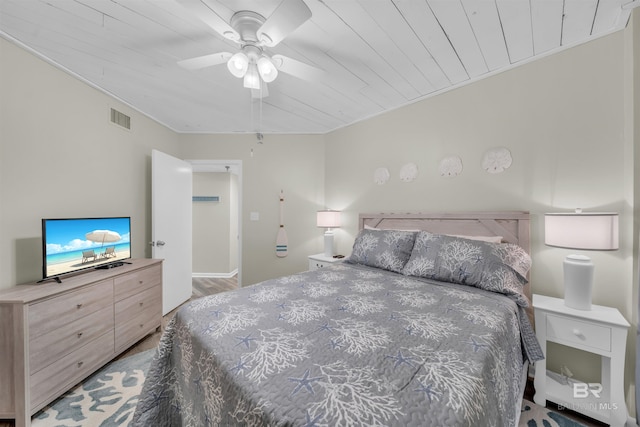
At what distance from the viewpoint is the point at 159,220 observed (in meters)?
2.96

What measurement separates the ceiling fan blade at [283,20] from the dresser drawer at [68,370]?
2357 mm

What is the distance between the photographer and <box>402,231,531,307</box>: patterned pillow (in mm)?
1685

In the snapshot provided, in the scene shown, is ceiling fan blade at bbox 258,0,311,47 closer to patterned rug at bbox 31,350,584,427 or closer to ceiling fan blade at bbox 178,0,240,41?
ceiling fan blade at bbox 178,0,240,41

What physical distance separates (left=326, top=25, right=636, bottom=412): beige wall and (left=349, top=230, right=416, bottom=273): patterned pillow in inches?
21.5

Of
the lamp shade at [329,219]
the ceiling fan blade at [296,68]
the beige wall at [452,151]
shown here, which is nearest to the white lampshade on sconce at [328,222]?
the lamp shade at [329,219]

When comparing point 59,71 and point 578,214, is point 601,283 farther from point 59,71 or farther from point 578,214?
point 59,71

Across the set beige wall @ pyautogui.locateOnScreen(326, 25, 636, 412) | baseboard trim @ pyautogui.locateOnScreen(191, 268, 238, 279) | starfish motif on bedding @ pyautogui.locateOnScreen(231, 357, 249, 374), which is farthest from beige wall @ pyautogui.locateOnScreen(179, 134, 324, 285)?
starfish motif on bedding @ pyautogui.locateOnScreen(231, 357, 249, 374)

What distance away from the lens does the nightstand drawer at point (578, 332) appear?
1.46 m

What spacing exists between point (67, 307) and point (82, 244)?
Answer: 0.56 meters

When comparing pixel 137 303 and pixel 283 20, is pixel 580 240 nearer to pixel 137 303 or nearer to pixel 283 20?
pixel 283 20

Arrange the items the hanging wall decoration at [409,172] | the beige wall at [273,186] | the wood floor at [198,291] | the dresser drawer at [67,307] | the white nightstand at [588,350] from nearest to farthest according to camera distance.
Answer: the white nightstand at [588,350] < the dresser drawer at [67,307] < the wood floor at [198,291] < the hanging wall decoration at [409,172] < the beige wall at [273,186]

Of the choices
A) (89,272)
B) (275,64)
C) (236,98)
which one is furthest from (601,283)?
(89,272)

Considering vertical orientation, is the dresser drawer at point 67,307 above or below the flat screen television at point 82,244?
below

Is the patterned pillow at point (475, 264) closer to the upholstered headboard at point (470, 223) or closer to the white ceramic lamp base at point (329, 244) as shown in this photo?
the upholstered headboard at point (470, 223)
